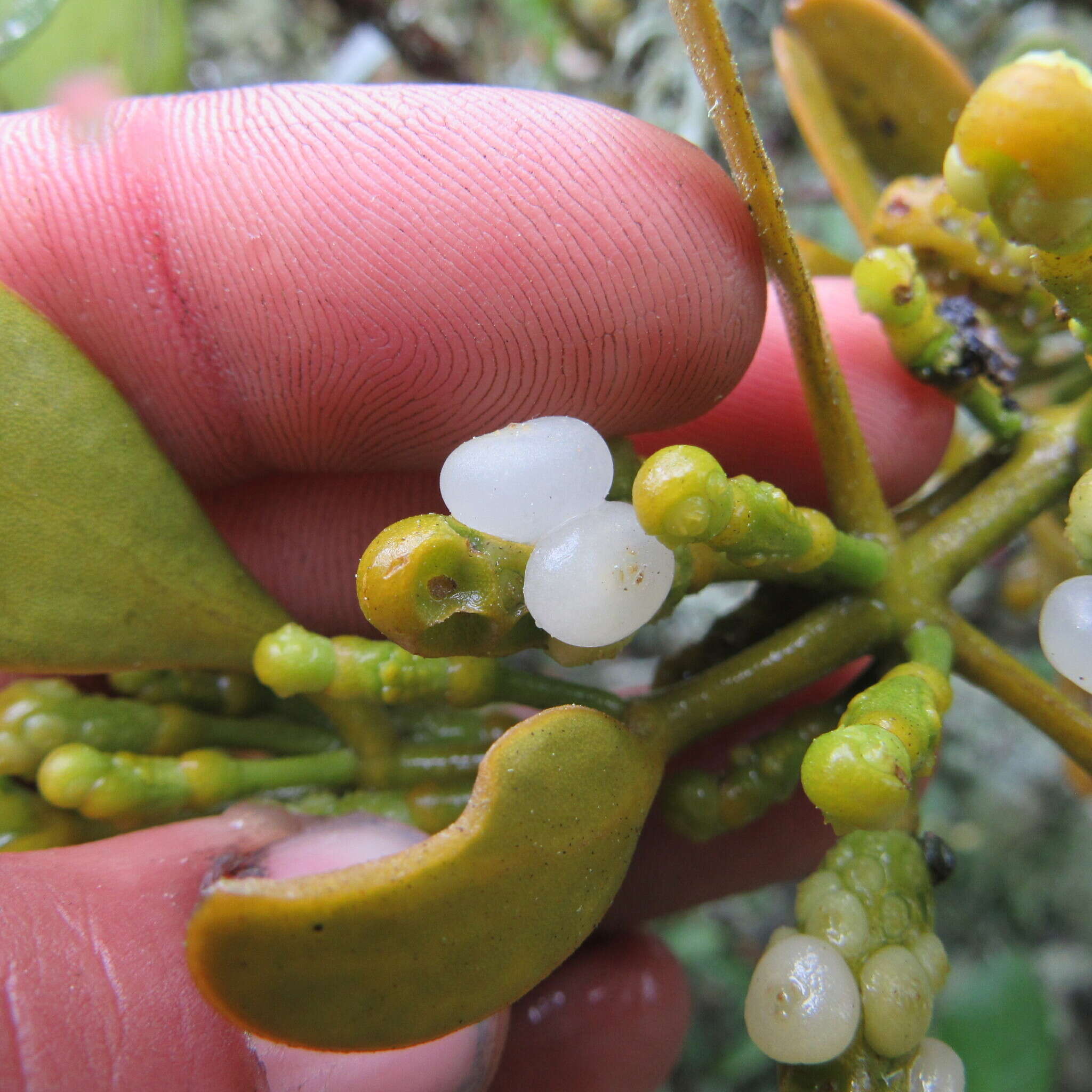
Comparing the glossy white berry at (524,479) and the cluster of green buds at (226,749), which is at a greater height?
the glossy white berry at (524,479)

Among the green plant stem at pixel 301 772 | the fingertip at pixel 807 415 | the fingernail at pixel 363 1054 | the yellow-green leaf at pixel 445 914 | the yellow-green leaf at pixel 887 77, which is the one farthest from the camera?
the yellow-green leaf at pixel 887 77

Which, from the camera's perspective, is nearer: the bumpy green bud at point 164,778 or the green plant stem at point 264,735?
the bumpy green bud at point 164,778

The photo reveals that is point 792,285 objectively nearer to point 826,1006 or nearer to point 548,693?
point 548,693

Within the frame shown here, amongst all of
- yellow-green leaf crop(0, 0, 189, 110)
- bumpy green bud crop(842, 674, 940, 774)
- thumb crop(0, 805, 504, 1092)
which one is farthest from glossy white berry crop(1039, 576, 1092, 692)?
yellow-green leaf crop(0, 0, 189, 110)

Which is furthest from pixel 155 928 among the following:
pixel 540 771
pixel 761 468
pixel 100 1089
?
pixel 761 468

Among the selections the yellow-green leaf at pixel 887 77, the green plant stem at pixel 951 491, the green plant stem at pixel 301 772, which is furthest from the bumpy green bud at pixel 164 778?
the yellow-green leaf at pixel 887 77

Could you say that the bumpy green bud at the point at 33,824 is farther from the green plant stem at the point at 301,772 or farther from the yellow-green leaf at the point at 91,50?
the yellow-green leaf at the point at 91,50

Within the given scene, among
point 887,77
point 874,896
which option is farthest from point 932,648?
Result: point 887,77
